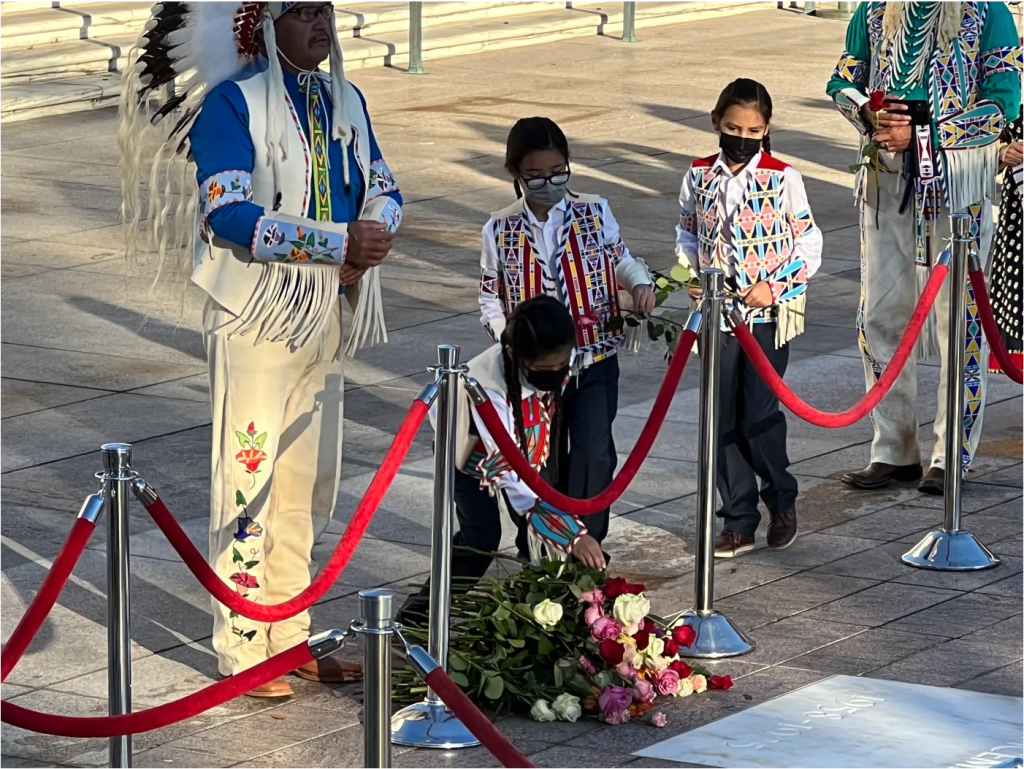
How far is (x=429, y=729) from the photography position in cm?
554

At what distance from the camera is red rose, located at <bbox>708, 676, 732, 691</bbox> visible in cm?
587

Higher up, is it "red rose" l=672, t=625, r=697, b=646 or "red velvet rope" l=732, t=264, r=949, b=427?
"red velvet rope" l=732, t=264, r=949, b=427

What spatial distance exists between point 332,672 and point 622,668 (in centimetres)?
89

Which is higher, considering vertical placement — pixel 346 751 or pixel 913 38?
pixel 913 38

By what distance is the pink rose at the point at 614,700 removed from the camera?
5578 millimetres

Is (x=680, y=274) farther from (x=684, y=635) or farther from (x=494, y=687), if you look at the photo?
(x=494, y=687)

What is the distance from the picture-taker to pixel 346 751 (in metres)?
5.42

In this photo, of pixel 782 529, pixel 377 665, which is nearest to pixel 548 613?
pixel 782 529

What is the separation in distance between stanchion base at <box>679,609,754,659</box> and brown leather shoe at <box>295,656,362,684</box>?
992mm

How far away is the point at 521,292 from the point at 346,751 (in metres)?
1.79

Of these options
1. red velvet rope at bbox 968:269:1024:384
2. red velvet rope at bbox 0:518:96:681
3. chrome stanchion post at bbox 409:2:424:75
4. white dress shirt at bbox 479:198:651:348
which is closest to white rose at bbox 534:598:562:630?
white dress shirt at bbox 479:198:651:348

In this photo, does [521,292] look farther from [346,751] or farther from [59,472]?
[59,472]

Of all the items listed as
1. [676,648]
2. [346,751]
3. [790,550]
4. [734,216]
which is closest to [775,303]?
[734,216]

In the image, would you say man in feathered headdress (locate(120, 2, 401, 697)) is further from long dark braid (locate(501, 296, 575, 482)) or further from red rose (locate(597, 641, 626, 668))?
red rose (locate(597, 641, 626, 668))
